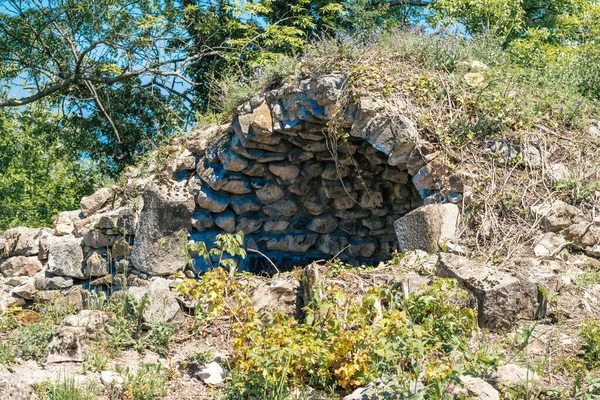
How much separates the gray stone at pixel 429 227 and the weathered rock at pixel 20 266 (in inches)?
191

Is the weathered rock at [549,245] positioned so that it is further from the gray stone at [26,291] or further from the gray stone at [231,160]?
the gray stone at [26,291]

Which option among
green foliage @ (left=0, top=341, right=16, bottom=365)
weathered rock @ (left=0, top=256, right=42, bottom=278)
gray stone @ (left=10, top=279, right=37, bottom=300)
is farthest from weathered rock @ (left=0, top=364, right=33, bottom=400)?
weathered rock @ (left=0, top=256, right=42, bottom=278)

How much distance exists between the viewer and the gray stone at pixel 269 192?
8258 mm

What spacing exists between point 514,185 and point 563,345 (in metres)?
2.19

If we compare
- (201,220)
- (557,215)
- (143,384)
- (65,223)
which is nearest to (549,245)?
(557,215)

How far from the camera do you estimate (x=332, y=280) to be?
5133mm

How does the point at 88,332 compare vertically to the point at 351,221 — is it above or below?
below

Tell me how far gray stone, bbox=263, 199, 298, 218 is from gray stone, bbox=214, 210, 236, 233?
42 cm

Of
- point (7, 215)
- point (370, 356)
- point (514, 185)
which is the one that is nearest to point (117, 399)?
point (370, 356)

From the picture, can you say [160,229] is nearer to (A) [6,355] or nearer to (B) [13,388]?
(A) [6,355]

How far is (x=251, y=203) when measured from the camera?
27.1ft

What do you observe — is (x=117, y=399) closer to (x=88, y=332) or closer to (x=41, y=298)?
(x=88, y=332)

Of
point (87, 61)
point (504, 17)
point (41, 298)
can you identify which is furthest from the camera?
point (87, 61)

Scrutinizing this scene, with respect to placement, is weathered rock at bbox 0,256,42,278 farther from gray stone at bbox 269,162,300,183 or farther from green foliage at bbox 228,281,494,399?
green foliage at bbox 228,281,494,399
